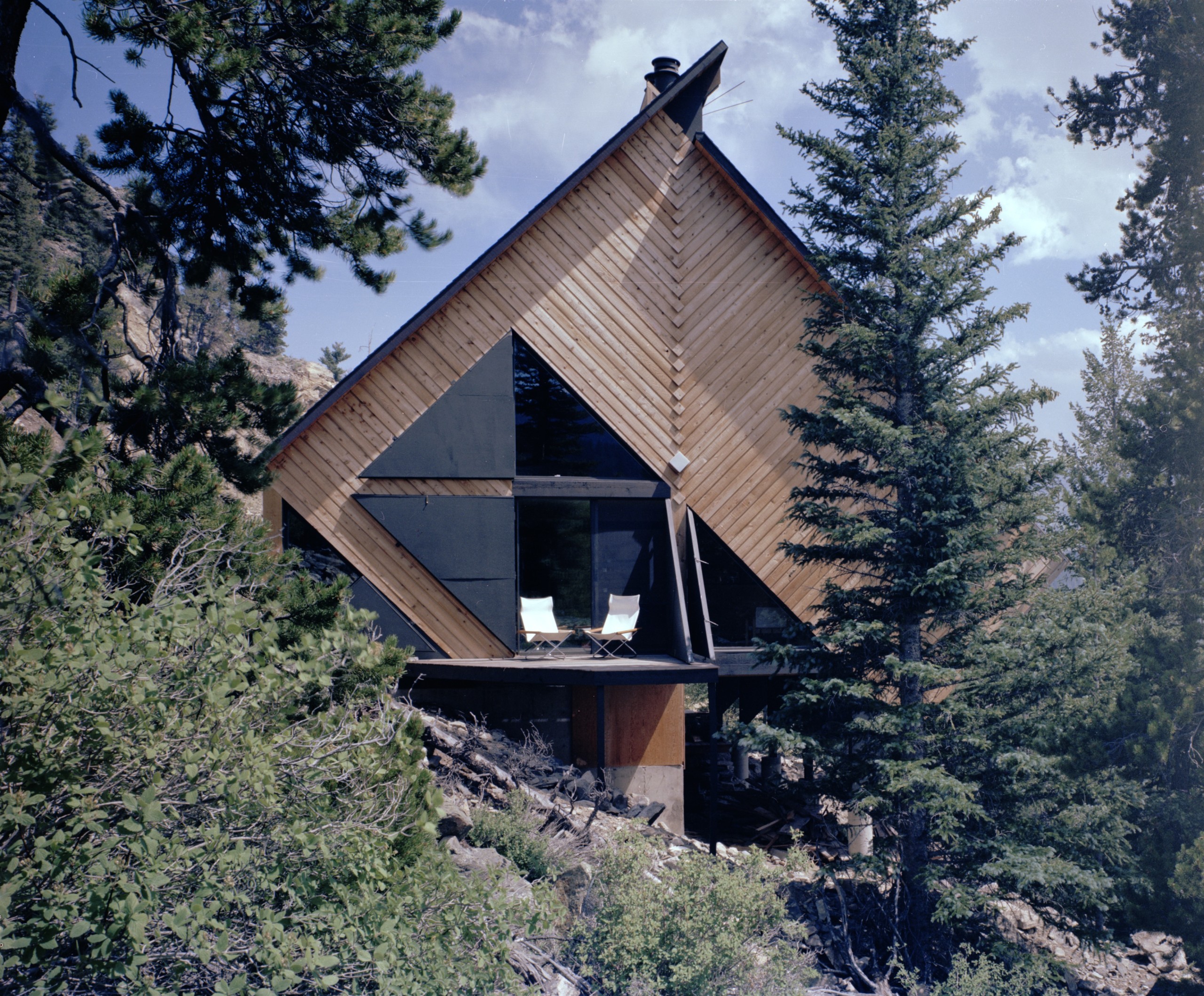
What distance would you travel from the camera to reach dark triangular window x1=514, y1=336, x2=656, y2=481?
32.5 ft

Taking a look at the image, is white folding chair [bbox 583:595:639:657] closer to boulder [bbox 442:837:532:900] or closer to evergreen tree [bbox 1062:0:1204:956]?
boulder [bbox 442:837:532:900]

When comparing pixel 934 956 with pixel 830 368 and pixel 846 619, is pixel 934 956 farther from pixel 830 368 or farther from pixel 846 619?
pixel 830 368

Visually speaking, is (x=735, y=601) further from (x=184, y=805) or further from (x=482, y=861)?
(x=184, y=805)

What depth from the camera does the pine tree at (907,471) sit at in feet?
22.9

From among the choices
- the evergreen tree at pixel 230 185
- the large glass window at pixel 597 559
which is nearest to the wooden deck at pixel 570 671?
the large glass window at pixel 597 559

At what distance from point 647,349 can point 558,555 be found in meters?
2.98

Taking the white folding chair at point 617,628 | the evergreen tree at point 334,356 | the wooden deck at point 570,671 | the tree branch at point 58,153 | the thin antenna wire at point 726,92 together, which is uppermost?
the evergreen tree at point 334,356

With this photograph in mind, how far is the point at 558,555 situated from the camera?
32.3ft

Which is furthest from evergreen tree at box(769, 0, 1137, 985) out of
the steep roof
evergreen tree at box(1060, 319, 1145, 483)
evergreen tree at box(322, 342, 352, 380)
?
evergreen tree at box(322, 342, 352, 380)

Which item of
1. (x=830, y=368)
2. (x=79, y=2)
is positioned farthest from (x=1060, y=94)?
(x=79, y=2)

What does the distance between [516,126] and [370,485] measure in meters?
4.84

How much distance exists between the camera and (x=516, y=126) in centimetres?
945

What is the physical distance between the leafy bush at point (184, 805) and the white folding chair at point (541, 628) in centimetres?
495

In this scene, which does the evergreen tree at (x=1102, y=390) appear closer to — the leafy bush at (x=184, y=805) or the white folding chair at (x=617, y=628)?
the white folding chair at (x=617, y=628)
